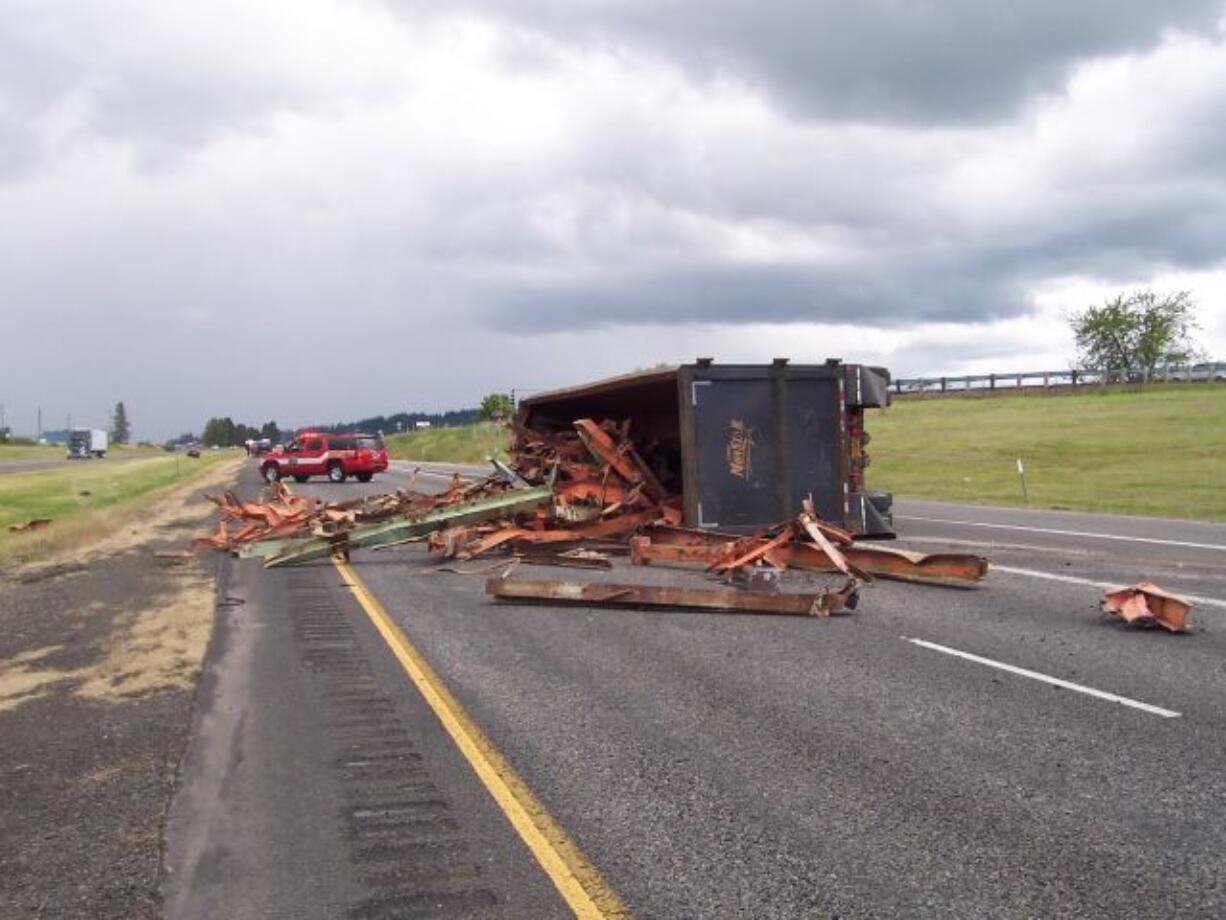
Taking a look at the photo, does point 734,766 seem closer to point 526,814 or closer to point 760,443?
point 526,814

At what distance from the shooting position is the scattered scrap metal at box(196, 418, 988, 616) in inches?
432

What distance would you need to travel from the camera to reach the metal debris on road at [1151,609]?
354 inches

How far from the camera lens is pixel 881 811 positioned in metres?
4.96

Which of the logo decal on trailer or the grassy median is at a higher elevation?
the logo decal on trailer

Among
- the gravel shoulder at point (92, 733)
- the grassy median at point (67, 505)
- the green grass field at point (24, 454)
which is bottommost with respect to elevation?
the gravel shoulder at point (92, 733)

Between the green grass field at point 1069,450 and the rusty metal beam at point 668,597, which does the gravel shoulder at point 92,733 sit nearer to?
the rusty metal beam at point 668,597

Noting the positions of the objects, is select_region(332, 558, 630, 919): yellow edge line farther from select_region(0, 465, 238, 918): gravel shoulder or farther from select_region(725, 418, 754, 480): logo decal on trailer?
select_region(725, 418, 754, 480): logo decal on trailer

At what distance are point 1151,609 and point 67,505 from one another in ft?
111

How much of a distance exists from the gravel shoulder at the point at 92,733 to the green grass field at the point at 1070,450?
766 inches

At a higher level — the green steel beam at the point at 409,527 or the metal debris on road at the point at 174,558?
the green steel beam at the point at 409,527

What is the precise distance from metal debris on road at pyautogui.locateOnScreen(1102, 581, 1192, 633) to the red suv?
119 ft

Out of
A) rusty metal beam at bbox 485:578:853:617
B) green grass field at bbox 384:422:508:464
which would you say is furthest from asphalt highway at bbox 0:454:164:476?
rusty metal beam at bbox 485:578:853:617

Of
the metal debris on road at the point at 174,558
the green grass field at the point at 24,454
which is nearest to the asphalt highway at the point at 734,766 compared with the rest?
the metal debris on road at the point at 174,558

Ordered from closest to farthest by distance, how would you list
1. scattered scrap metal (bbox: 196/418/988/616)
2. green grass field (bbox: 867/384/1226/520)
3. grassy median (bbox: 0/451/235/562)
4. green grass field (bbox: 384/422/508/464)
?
scattered scrap metal (bbox: 196/418/988/616), grassy median (bbox: 0/451/235/562), green grass field (bbox: 867/384/1226/520), green grass field (bbox: 384/422/508/464)
